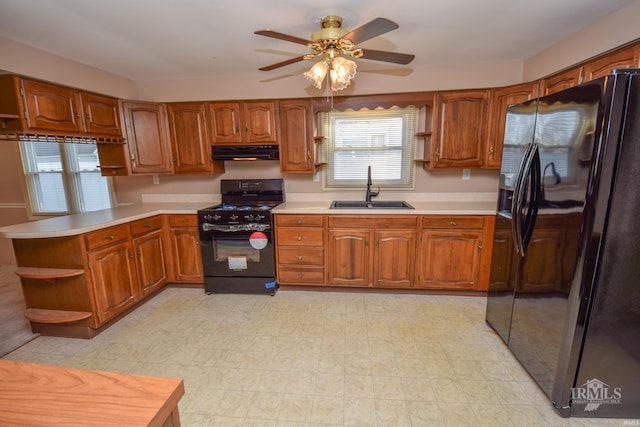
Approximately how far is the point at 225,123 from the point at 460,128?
244 centimetres

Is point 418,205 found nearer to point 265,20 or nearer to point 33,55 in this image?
point 265,20

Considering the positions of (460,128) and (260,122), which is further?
(260,122)

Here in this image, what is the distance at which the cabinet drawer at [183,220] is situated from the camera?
2.96 m

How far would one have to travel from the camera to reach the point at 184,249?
3.03 m

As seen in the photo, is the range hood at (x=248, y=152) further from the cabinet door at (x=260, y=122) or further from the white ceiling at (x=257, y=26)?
the white ceiling at (x=257, y=26)

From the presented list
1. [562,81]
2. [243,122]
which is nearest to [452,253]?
[562,81]

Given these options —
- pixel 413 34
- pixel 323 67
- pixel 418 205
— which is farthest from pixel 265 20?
pixel 418 205

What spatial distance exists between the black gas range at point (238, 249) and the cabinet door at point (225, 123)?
767mm

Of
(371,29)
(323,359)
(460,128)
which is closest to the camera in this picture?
(371,29)

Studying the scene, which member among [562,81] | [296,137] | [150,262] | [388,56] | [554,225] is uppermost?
[388,56]

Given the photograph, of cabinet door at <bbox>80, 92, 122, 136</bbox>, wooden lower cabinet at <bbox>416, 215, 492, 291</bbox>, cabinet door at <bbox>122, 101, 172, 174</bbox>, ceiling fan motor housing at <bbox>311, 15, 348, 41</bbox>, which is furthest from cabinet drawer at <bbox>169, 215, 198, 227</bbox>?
wooden lower cabinet at <bbox>416, 215, 492, 291</bbox>

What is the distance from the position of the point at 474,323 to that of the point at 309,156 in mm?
2205

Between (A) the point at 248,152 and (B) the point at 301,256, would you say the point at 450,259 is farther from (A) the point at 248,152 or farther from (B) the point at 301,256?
(A) the point at 248,152

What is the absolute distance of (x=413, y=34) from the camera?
218 centimetres
